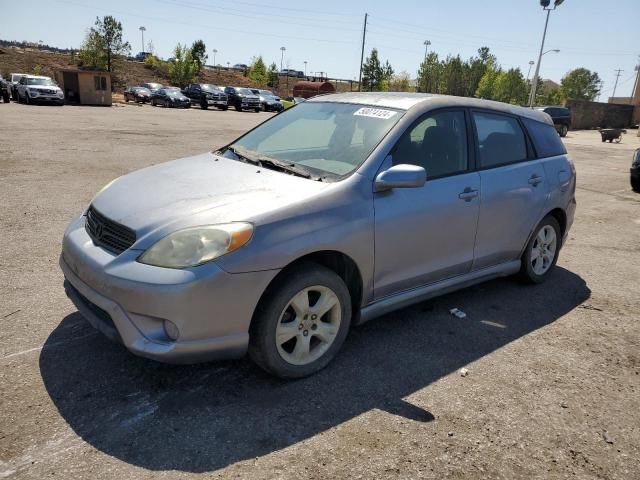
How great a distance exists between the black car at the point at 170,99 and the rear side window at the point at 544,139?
38.5 meters

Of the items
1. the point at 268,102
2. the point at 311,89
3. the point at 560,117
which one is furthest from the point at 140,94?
the point at 560,117

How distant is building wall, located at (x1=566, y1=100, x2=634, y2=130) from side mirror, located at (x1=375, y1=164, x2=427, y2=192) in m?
46.3

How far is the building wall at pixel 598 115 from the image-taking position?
4394 centimetres

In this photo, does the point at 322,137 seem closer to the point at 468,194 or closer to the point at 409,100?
the point at 409,100

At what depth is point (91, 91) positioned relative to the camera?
36500mm

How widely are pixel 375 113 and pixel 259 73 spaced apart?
257 ft

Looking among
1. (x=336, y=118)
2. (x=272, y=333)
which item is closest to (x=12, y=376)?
(x=272, y=333)

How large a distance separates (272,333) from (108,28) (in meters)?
62.9

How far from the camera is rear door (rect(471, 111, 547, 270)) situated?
13.4 feet

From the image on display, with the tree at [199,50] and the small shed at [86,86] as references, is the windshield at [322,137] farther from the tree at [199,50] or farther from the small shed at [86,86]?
the tree at [199,50]

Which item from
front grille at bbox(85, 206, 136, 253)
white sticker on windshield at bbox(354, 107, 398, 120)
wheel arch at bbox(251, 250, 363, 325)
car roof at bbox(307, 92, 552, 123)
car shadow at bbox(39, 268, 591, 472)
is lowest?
car shadow at bbox(39, 268, 591, 472)

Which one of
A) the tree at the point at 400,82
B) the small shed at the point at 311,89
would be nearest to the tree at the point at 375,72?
the tree at the point at 400,82

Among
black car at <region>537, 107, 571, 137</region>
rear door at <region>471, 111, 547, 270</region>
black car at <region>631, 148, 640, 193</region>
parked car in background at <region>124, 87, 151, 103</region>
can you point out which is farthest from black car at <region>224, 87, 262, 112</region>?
rear door at <region>471, 111, 547, 270</region>

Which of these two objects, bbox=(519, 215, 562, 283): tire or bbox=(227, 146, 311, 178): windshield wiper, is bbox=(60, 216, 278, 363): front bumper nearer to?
bbox=(227, 146, 311, 178): windshield wiper
